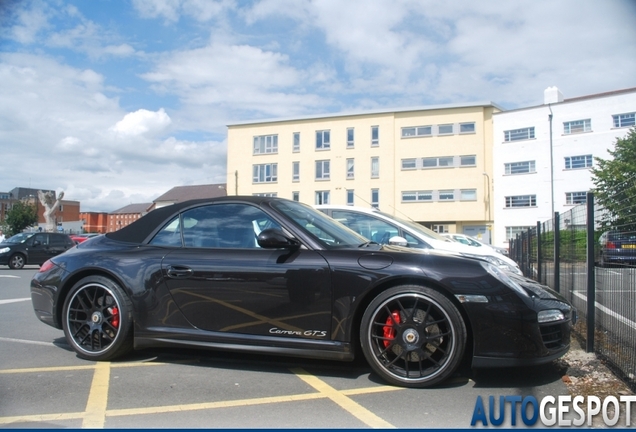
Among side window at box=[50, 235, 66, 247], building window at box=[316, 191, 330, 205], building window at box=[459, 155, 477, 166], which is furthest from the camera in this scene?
building window at box=[316, 191, 330, 205]

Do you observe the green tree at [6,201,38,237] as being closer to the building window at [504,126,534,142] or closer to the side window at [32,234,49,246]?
the side window at [32,234,49,246]

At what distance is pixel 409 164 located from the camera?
51.0 metres

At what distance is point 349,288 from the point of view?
167 inches

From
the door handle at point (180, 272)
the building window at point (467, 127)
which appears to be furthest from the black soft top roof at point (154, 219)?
the building window at point (467, 127)

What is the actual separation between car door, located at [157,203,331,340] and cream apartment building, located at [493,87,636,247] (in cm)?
4095

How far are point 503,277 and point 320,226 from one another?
5.18 ft

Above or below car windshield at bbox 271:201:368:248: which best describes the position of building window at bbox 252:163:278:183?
above

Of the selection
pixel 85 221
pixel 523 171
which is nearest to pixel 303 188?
pixel 523 171

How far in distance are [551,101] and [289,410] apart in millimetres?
48784

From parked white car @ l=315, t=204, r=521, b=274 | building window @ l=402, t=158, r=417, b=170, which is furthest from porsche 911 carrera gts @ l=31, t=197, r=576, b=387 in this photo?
building window @ l=402, t=158, r=417, b=170

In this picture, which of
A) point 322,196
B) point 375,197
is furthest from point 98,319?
point 322,196

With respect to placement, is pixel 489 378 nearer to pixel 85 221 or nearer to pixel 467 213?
pixel 467 213

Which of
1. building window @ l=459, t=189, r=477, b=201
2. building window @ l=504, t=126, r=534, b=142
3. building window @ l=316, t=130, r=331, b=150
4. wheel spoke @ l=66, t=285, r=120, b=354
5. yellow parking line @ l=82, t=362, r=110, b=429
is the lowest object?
yellow parking line @ l=82, t=362, r=110, b=429

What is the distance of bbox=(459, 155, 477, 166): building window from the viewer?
159ft
